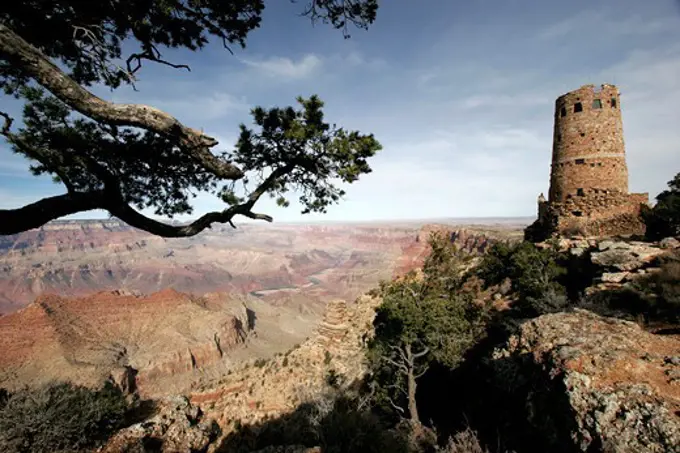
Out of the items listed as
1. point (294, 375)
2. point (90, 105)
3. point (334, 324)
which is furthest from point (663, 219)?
point (90, 105)

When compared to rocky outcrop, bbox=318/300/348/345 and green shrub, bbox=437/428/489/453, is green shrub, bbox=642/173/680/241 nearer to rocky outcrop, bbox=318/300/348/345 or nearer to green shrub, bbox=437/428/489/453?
green shrub, bbox=437/428/489/453

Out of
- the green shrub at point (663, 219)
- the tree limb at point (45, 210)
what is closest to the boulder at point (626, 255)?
the green shrub at point (663, 219)

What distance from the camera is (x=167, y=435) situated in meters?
7.95

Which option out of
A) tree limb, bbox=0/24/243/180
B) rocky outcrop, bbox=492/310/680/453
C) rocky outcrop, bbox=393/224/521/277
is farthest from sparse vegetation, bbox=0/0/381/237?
rocky outcrop, bbox=393/224/521/277

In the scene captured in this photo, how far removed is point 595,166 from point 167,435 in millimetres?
23053

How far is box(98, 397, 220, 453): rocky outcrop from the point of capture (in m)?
7.09

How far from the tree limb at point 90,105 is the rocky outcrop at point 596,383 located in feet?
19.2

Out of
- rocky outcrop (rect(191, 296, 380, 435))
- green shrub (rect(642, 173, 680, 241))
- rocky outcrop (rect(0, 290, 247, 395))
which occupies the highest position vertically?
green shrub (rect(642, 173, 680, 241))

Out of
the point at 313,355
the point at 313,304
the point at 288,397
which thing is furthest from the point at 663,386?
the point at 313,304

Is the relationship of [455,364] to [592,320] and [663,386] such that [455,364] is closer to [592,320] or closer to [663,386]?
[592,320]

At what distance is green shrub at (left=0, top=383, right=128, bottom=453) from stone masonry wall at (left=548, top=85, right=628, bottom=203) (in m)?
24.2

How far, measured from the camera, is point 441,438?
8.80 metres

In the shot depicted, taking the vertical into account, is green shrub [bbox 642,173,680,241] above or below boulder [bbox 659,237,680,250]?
above

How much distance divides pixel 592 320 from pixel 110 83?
10.8 metres
